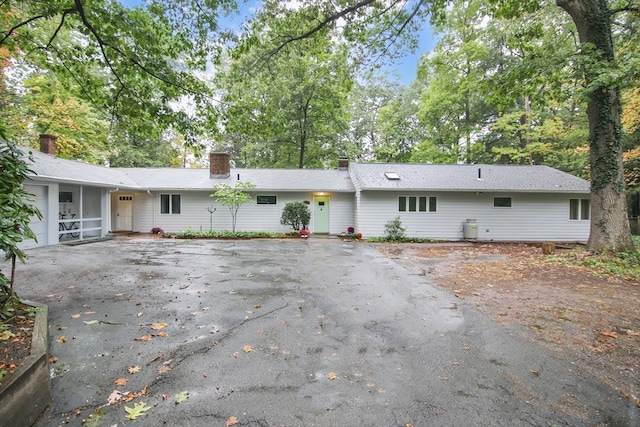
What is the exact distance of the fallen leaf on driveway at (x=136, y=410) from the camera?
2.25 m

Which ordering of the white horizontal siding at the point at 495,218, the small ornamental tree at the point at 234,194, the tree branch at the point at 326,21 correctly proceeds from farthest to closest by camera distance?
the white horizontal siding at the point at 495,218 < the small ornamental tree at the point at 234,194 < the tree branch at the point at 326,21

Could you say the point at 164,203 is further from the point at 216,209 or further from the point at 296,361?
the point at 296,361

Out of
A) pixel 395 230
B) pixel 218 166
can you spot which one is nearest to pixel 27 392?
pixel 395 230

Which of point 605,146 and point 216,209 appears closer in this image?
point 605,146

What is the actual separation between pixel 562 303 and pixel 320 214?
11781mm

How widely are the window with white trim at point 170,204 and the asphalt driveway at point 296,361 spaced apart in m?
10.1

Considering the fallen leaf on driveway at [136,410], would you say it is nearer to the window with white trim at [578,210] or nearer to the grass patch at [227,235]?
the grass patch at [227,235]

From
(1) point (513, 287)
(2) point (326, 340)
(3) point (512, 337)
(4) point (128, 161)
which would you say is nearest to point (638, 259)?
(1) point (513, 287)

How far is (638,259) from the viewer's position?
788 cm

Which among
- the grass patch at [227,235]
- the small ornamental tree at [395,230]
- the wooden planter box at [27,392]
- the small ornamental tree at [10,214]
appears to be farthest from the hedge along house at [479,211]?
the wooden planter box at [27,392]

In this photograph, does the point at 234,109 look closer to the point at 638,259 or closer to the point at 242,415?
the point at 242,415

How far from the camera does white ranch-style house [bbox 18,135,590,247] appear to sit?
558 inches

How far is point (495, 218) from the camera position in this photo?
49.2 feet

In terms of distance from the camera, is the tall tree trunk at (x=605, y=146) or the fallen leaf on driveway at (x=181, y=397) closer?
the fallen leaf on driveway at (x=181, y=397)
